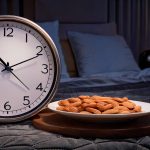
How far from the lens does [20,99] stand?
35.9 inches

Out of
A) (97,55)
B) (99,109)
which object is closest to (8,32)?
(99,109)

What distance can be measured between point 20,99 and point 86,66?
5.56 ft

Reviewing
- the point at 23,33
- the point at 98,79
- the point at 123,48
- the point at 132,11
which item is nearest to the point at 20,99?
the point at 23,33

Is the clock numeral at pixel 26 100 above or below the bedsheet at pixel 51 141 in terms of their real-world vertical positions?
above

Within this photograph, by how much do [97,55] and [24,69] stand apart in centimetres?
173

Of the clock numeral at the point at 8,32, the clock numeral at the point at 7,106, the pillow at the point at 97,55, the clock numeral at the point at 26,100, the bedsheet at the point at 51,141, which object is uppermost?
the clock numeral at the point at 8,32

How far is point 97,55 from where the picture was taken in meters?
2.62

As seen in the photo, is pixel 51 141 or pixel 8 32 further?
pixel 8 32

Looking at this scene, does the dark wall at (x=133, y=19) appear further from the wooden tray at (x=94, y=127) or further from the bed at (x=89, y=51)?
the wooden tray at (x=94, y=127)

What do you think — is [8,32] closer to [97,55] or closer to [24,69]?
[24,69]

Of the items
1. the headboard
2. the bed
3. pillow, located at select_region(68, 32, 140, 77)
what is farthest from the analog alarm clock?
the headboard

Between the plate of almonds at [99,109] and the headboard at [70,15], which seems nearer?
the plate of almonds at [99,109]

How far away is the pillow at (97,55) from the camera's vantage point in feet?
8.51

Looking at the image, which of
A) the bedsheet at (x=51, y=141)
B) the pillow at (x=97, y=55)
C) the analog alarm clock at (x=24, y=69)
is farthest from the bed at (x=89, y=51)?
the bedsheet at (x=51, y=141)
